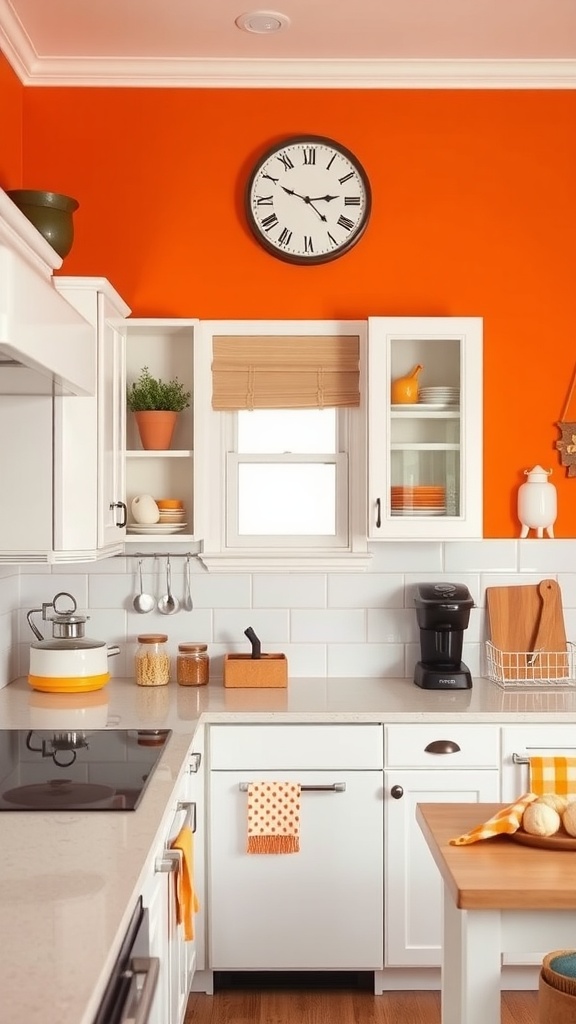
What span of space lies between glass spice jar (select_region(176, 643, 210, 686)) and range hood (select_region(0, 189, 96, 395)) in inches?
46.6

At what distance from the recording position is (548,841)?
2094mm

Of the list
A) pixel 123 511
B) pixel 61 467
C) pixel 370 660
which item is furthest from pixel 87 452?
pixel 370 660

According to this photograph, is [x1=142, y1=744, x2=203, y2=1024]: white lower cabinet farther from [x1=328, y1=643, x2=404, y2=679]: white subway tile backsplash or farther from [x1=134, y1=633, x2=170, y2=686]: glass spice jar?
[x1=328, y1=643, x2=404, y2=679]: white subway tile backsplash

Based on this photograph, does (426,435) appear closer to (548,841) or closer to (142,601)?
(142,601)

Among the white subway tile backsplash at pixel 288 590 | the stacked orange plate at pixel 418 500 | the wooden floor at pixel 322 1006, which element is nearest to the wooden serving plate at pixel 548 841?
the wooden floor at pixel 322 1006

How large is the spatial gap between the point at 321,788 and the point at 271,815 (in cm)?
17

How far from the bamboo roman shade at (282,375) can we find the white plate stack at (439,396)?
Result: 0.29 metres

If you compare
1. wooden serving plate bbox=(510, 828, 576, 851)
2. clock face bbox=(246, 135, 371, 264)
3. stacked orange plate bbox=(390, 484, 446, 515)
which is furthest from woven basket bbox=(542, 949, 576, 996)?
clock face bbox=(246, 135, 371, 264)

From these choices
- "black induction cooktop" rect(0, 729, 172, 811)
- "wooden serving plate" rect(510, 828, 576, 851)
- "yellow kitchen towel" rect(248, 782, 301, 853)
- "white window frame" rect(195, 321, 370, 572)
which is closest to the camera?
"wooden serving plate" rect(510, 828, 576, 851)

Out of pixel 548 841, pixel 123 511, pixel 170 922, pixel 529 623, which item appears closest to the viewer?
pixel 548 841

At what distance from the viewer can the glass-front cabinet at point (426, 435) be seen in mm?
3729

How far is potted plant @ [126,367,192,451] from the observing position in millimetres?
3855

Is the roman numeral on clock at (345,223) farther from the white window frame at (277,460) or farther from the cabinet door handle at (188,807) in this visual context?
the cabinet door handle at (188,807)

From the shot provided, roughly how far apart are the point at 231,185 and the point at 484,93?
1.00 m
